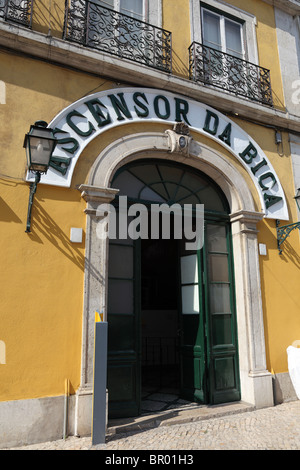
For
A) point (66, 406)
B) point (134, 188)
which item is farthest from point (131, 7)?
point (66, 406)

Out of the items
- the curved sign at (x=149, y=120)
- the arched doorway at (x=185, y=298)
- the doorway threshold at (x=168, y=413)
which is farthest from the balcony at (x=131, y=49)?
the doorway threshold at (x=168, y=413)

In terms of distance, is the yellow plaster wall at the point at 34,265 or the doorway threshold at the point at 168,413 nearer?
the yellow plaster wall at the point at 34,265

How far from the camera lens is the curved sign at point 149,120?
201 inches

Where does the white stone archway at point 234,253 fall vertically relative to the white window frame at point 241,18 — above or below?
below

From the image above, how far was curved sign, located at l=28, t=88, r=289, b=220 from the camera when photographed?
511 cm

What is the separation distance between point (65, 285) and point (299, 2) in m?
8.39

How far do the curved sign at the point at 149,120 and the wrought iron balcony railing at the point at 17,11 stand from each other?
4.61 ft

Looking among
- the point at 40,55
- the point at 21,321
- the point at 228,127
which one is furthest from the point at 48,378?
the point at 228,127

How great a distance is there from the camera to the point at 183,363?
20.3 ft

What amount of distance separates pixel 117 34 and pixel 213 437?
640 centimetres

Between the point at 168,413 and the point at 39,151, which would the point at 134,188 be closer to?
the point at 39,151

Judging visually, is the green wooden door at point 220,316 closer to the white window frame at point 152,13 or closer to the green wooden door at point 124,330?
the green wooden door at point 124,330

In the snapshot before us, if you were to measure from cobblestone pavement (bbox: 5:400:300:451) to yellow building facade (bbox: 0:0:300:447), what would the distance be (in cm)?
37
